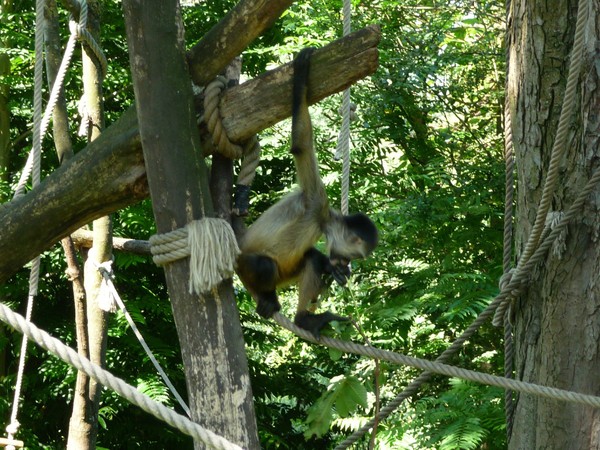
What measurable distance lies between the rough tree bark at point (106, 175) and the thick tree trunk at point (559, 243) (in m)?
1.08

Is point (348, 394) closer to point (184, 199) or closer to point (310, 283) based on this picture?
point (310, 283)

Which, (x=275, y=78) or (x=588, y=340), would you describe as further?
(x=588, y=340)

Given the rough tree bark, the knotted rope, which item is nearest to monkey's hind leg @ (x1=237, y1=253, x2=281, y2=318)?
the knotted rope

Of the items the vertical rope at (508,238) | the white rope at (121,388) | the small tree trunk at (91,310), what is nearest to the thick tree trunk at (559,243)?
the vertical rope at (508,238)

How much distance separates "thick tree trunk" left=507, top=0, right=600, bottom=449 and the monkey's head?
Result: 912 millimetres

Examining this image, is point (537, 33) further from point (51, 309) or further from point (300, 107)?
point (51, 309)

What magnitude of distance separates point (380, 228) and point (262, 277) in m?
3.72

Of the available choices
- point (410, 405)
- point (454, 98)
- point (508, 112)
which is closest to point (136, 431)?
point (410, 405)

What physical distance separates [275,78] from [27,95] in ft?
22.6

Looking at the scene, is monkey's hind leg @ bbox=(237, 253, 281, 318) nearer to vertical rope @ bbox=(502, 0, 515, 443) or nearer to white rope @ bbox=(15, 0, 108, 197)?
vertical rope @ bbox=(502, 0, 515, 443)

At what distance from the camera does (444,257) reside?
696 cm

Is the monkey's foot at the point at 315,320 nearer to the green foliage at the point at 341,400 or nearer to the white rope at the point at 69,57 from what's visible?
the green foliage at the point at 341,400

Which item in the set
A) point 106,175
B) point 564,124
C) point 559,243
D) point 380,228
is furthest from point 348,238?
point 380,228

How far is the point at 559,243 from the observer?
3244mm
